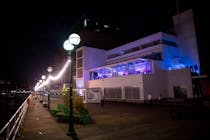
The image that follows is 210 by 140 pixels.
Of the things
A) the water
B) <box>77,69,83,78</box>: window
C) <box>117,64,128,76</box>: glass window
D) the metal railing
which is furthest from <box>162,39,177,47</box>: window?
the metal railing

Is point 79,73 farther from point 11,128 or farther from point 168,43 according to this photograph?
point 11,128

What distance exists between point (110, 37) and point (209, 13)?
103 ft

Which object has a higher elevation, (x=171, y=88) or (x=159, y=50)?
(x=159, y=50)

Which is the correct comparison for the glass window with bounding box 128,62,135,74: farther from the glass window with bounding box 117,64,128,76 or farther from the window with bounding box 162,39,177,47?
the window with bounding box 162,39,177,47

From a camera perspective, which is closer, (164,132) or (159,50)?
(164,132)

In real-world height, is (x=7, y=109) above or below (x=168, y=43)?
below

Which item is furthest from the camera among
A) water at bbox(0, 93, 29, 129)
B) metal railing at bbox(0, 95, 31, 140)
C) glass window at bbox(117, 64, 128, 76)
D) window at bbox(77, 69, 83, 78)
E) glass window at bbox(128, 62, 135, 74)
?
window at bbox(77, 69, 83, 78)

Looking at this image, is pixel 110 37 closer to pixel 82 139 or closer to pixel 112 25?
pixel 112 25

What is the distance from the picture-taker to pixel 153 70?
93.2 feet

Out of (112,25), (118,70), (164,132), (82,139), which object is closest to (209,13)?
(118,70)

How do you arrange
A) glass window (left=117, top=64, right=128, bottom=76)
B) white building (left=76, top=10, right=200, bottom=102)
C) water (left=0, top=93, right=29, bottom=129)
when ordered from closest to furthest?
water (left=0, top=93, right=29, bottom=129) → white building (left=76, top=10, right=200, bottom=102) → glass window (left=117, top=64, right=128, bottom=76)

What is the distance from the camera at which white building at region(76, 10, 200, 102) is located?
2756cm

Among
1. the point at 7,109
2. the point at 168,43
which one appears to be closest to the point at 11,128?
the point at 7,109

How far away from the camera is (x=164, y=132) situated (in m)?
8.44
